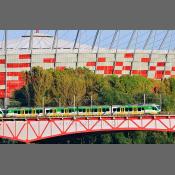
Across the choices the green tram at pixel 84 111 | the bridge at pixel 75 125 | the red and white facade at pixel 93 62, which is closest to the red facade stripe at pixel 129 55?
the red and white facade at pixel 93 62

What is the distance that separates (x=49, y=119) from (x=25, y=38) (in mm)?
32954

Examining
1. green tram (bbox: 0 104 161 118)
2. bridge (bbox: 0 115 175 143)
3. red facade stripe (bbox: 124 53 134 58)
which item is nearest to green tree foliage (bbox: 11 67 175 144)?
red facade stripe (bbox: 124 53 134 58)

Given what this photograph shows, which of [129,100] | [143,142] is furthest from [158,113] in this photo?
[129,100]

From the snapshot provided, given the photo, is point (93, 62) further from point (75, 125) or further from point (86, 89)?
point (75, 125)

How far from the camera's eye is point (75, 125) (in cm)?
6681

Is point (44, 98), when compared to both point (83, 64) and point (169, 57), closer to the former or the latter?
point (83, 64)

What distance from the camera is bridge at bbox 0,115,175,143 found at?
218ft

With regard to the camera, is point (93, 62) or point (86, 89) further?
point (93, 62)

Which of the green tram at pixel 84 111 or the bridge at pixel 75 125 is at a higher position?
the green tram at pixel 84 111

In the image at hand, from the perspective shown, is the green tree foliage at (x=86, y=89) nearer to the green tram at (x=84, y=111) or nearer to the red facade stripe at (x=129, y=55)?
the red facade stripe at (x=129, y=55)

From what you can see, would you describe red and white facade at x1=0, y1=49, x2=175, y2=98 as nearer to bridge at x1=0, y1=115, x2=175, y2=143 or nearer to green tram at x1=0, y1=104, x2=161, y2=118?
green tram at x1=0, y1=104, x2=161, y2=118

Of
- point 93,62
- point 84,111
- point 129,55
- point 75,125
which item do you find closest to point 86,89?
point 93,62

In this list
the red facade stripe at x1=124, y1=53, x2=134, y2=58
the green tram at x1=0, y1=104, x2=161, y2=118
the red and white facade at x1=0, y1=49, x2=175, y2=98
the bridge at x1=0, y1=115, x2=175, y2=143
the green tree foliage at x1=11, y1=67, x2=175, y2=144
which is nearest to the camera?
the bridge at x1=0, y1=115, x2=175, y2=143

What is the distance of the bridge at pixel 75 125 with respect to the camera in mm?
66438
